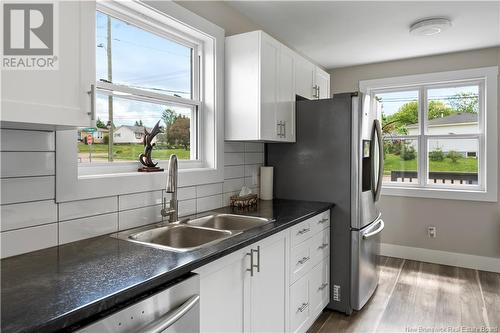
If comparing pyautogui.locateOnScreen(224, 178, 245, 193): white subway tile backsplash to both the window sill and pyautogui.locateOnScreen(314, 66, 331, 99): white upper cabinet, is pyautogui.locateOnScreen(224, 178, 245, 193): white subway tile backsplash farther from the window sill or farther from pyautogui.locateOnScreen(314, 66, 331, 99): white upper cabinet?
the window sill

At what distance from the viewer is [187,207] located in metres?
2.17

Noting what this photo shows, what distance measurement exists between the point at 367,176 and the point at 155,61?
6.11ft

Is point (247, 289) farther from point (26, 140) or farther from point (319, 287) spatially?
point (26, 140)

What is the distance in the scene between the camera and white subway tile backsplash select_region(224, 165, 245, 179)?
2576 mm

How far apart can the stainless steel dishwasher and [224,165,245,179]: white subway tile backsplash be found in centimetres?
137

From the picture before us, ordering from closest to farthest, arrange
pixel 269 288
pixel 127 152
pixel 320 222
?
pixel 269 288, pixel 127 152, pixel 320 222

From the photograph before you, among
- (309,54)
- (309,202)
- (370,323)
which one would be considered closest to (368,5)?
(309,54)

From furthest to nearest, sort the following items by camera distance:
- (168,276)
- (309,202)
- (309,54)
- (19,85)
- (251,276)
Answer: (309,54), (309,202), (251,276), (168,276), (19,85)

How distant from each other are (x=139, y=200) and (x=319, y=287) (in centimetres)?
148

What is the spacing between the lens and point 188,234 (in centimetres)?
189

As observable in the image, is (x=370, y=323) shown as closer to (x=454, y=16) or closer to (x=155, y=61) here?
(x=155, y=61)

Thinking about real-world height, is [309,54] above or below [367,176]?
above

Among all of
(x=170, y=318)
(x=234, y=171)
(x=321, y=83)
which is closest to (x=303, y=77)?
(x=321, y=83)

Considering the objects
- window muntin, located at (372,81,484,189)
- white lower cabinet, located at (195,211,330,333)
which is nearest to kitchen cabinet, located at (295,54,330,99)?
window muntin, located at (372,81,484,189)
